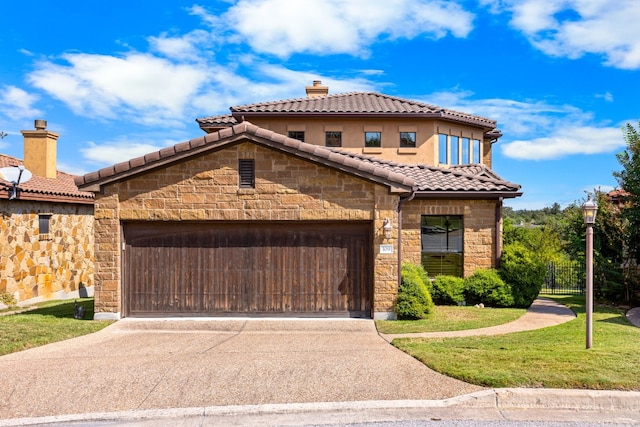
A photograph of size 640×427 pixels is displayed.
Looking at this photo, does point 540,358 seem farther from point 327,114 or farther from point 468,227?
point 327,114

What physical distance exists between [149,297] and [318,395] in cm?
712

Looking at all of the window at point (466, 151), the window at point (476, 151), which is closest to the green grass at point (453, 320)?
the window at point (466, 151)

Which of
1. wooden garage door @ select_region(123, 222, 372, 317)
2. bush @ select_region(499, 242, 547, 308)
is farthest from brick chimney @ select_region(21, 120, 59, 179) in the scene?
bush @ select_region(499, 242, 547, 308)

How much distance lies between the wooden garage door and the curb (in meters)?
5.99

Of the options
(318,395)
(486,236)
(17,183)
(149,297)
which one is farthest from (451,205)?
(17,183)

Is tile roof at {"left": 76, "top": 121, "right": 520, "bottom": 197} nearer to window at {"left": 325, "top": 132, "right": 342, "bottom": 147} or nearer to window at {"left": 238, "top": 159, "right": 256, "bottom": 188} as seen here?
window at {"left": 238, "top": 159, "right": 256, "bottom": 188}

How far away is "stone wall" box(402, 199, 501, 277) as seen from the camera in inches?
621

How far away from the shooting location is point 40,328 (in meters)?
11.5

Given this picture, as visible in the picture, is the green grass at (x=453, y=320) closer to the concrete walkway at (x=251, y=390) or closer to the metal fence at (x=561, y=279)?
the concrete walkway at (x=251, y=390)

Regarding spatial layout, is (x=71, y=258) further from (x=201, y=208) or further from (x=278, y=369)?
(x=278, y=369)

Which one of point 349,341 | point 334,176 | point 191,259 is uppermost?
point 334,176

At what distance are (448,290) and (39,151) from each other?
638 inches

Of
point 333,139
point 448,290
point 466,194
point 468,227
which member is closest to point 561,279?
point 468,227

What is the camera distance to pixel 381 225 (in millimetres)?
12367
